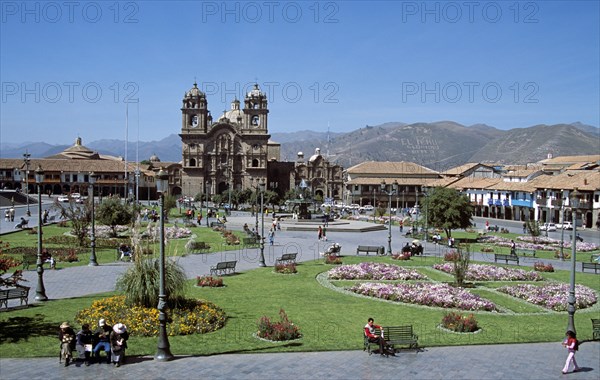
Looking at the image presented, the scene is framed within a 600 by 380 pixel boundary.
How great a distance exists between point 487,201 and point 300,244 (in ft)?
Answer: 158

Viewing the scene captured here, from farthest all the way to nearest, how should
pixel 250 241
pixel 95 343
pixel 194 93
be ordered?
pixel 194 93, pixel 250 241, pixel 95 343

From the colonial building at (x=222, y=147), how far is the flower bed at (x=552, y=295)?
82.0 metres

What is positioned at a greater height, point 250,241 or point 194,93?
point 194,93

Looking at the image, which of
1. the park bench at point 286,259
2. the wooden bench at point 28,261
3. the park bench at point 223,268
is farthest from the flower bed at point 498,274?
the wooden bench at point 28,261

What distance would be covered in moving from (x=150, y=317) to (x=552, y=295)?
14.4 m

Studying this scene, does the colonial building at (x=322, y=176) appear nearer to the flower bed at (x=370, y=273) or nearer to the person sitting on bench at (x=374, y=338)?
the flower bed at (x=370, y=273)

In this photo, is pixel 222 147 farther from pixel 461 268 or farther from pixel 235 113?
pixel 461 268

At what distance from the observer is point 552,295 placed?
68.9 feet

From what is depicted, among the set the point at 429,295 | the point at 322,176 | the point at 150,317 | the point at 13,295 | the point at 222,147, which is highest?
the point at 222,147

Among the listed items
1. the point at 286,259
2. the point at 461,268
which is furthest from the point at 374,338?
the point at 286,259

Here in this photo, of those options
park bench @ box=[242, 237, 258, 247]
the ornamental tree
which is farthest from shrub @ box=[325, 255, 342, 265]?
the ornamental tree

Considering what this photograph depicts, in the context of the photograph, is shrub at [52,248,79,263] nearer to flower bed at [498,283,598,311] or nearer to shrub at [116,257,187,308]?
shrub at [116,257,187,308]

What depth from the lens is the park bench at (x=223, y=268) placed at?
24597 millimetres

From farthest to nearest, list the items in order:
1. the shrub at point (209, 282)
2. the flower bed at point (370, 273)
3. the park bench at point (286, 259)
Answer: the park bench at point (286, 259) → the flower bed at point (370, 273) → the shrub at point (209, 282)
